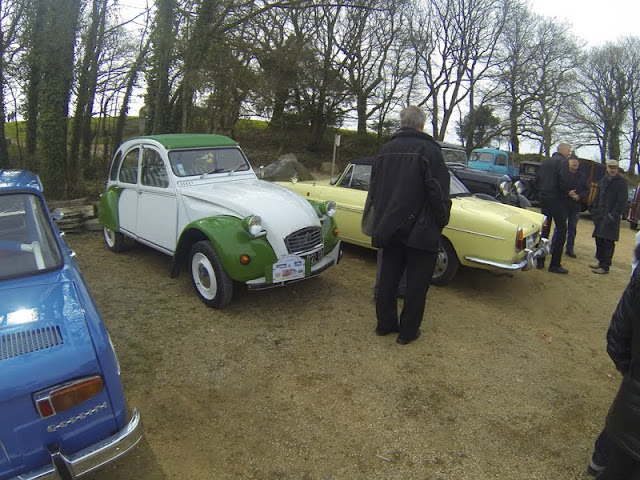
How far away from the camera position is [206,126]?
16531 millimetres

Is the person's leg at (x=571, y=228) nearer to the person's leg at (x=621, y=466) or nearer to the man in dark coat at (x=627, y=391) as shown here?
the man in dark coat at (x=627, y=391)

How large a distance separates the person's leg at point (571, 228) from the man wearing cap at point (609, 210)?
0.34 m

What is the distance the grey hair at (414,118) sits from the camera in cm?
382

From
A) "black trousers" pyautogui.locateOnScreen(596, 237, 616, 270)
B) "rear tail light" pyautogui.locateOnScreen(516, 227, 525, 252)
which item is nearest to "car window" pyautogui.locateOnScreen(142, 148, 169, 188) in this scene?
"rear tail light" pyautogui.locateOnScreen(516, 227, 525, 252)

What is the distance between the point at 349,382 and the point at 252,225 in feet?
5.89

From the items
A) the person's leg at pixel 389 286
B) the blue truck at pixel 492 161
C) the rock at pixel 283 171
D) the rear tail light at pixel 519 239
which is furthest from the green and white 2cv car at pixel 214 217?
the blue truck at pixel 492 161

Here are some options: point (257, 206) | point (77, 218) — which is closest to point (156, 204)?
point (257, 206)

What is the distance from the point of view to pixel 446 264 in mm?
5637

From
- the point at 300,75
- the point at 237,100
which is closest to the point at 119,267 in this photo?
the point at 237,100

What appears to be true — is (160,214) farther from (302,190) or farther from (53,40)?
(53,40)

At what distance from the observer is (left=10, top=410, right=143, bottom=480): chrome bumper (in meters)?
1.92

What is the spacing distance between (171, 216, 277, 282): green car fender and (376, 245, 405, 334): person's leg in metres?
1.12

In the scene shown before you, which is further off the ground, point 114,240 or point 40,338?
point 40,338

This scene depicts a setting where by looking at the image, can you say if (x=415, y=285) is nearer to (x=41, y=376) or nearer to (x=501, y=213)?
(x=501, y=213)
